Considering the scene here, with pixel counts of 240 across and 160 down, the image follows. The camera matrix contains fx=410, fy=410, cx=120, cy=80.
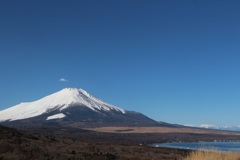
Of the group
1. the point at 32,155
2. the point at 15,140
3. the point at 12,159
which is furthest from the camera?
the point at 15,140

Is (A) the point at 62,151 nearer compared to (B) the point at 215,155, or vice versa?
(B) the point at 215,155

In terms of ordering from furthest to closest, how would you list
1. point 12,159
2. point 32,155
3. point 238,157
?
point 32,155
point 12,159
point 238,157

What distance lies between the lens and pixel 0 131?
38438 millimetres

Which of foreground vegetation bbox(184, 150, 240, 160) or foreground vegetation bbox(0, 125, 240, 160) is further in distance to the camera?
foreground vegetation bbox(0, 125, 240, 160)

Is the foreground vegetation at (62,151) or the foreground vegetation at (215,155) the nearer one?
the foreground vegetation at (215,155)

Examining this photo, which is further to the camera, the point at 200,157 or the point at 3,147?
the point at 3,147

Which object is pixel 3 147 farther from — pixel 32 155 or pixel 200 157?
pixel 200 157

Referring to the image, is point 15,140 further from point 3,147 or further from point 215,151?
point 215,151

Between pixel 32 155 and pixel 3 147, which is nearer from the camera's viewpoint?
pixel 32 155

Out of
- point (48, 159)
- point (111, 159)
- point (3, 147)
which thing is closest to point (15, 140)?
point (3, 147)

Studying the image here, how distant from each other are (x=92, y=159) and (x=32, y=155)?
3.84 metres

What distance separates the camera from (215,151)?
15609mm

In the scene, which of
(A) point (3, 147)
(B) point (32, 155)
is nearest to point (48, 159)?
(B) point (32, 155)

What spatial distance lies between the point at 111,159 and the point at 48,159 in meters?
5.82
